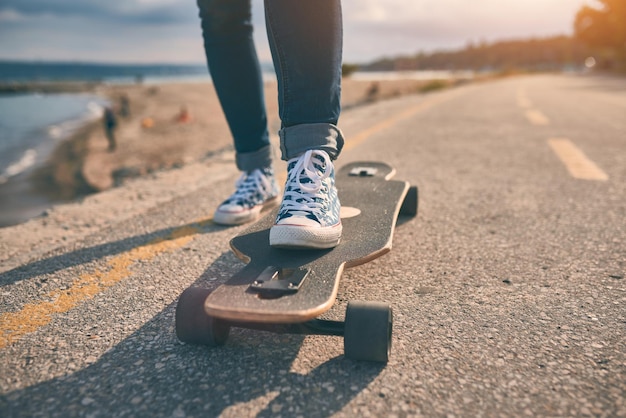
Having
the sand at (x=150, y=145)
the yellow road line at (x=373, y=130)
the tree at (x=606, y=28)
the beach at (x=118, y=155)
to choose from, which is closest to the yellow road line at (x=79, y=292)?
the beach at (x=118, y=155)

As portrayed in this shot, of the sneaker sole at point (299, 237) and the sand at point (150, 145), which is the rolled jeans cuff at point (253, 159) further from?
the sand at point (150, 145)

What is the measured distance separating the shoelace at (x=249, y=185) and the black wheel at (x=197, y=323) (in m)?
1.05

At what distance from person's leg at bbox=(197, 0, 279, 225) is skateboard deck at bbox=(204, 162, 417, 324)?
44 cm

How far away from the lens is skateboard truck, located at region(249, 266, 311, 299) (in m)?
1.14

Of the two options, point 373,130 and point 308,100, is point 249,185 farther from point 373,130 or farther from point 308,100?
point 373,130

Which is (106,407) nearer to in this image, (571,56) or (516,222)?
(516,222)

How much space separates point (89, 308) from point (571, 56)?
15490cm

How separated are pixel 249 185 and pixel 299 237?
925mm

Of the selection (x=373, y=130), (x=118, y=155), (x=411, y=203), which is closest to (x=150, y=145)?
(x=118, y=155)

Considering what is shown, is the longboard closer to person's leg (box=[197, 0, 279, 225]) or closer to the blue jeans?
the blue jeans

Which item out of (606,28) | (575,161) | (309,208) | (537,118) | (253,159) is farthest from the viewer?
(606,28)

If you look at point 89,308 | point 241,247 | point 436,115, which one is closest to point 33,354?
point 89,308

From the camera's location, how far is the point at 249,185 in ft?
7.38

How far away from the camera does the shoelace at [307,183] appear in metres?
1.48
